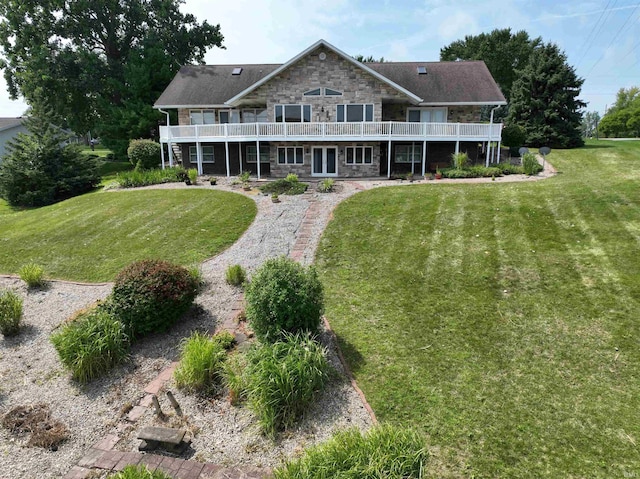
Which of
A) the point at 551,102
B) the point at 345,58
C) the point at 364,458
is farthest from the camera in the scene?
the point at 551,102

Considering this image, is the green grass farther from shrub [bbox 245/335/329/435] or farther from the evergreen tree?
shrub [bbox 245/335/329/435]

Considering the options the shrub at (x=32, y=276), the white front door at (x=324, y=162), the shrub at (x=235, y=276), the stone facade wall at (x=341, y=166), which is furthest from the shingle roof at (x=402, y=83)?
the shrub at (x=235, y=276)

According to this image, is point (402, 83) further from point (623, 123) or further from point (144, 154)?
point (623, 123)

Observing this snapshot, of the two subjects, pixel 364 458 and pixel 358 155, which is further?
pixel 358 155

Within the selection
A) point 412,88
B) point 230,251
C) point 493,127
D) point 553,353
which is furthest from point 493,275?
point 412,88

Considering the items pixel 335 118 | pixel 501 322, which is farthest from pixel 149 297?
pixel 335 118

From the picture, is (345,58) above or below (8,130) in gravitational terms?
above

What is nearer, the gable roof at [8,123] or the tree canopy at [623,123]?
the gable roof at [8,123]

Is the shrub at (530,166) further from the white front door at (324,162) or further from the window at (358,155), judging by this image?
the white front door at (324,162)
